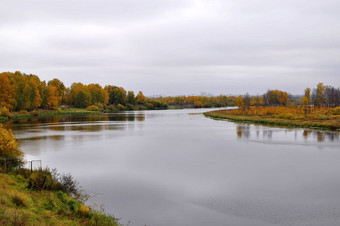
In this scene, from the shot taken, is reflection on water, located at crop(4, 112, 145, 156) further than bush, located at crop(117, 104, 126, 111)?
No

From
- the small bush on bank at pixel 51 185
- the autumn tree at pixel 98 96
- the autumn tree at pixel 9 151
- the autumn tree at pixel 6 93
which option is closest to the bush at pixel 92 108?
the autumn tree at pixel 98 96

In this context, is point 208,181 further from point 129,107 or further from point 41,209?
point 129,107

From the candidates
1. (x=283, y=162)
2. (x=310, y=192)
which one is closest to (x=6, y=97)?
(x=283, y=162)

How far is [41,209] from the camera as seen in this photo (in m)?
9.61

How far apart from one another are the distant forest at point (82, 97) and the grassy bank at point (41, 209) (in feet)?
188

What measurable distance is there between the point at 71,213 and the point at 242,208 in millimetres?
6243

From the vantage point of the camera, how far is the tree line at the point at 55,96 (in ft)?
221

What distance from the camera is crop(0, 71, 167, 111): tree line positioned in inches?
2657

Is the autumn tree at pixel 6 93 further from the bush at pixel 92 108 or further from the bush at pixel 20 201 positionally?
the bush at pixel 20 201

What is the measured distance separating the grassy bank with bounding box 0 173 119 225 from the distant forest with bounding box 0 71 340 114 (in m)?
57.3

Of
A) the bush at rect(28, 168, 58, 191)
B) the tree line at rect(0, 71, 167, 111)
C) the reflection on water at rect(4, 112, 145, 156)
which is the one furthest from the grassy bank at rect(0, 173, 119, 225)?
the tree line at rect(0, 71, 167, 111)

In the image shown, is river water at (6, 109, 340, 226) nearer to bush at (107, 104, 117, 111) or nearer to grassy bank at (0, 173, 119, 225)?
grassy bank at (0, 173, 119, 225)

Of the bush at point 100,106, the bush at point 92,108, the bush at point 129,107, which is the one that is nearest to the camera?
the bush at point 92,108

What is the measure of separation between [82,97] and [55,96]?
15482mm
